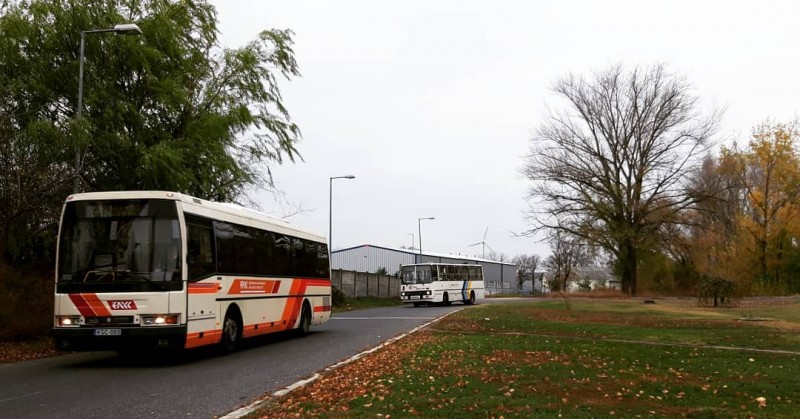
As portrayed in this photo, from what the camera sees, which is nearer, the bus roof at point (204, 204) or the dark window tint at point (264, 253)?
the bus roof at point (204, 204)

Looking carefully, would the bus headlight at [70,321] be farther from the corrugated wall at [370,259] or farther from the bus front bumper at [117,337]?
the corrugated wall at [370,259]

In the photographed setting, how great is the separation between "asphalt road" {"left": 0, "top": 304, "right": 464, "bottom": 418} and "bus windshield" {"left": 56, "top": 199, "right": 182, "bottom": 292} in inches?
60.9

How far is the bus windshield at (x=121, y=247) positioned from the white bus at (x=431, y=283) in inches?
1168

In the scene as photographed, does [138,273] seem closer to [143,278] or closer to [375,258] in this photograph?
[143,278]

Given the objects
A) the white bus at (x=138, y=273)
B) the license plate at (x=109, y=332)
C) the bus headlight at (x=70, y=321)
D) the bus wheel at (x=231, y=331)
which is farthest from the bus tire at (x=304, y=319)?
the bus headlight at (x=70, y=321)

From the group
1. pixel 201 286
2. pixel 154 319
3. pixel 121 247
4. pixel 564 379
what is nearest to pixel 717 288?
pixel 564 379

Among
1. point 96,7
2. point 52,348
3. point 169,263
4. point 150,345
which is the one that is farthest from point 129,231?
point 96,7

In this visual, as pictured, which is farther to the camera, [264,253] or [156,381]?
[264,253]

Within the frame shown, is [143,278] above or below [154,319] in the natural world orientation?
above

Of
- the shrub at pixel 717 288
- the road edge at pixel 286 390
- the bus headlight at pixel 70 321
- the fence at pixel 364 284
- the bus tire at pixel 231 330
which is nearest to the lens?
the road edge at pixel 286 390

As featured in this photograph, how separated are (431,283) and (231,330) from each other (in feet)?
90.2

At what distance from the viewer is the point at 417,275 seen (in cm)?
4053

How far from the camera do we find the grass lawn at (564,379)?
273 inches

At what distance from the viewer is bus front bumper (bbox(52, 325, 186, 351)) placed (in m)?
11.1
